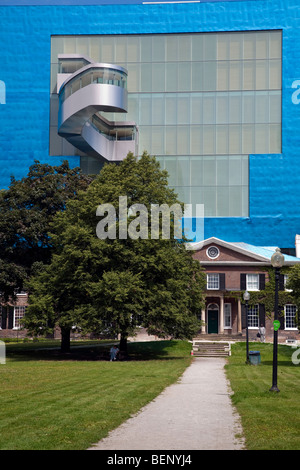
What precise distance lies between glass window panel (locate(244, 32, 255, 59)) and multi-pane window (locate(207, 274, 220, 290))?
33549 millimetres

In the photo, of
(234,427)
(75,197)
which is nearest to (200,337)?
(75,197)

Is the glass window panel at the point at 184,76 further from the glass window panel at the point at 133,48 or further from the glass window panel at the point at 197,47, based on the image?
the glass window panel at the point at 133,48

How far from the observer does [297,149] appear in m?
80.9

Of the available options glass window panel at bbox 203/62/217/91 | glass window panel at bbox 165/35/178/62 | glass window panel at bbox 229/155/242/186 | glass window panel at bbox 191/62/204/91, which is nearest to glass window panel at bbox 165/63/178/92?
glass window panel at bbox 165/35/178/62

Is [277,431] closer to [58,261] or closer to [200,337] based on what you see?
[58,261]

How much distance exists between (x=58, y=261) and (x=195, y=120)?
151 ft

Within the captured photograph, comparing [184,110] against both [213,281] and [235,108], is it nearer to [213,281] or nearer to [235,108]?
[235,108]

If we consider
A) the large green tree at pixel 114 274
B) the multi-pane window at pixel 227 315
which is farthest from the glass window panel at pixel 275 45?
the large green tree at pixel 114 274

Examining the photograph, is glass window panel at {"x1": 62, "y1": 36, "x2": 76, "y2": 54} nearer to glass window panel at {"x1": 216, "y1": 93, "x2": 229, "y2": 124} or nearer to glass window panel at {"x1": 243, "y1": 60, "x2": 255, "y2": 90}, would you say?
glass window panel at {"x1": 216, "y1": 93, "x2": 229, "y2": 124}

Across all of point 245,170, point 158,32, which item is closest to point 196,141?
point 245,170

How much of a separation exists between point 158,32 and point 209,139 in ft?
49.4

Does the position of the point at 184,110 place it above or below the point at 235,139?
above

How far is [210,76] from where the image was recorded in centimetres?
8356

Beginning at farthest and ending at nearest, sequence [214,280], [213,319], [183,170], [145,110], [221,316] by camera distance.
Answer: [145,110], [183,170], [213,319], [214,280], [221,316]
